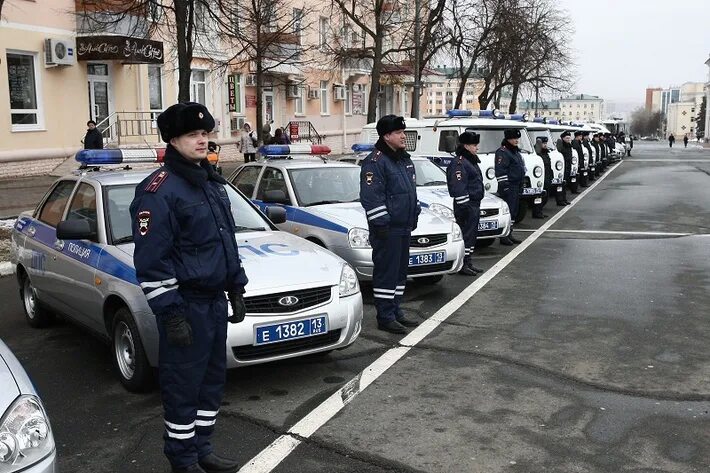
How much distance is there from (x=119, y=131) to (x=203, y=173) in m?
20.2

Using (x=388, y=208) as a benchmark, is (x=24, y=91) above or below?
above

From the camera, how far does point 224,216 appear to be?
3703 mm

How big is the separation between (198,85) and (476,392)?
2475 cm

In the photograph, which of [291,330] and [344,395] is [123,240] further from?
[344,395]

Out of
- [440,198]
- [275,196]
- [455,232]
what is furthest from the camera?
[440,198]

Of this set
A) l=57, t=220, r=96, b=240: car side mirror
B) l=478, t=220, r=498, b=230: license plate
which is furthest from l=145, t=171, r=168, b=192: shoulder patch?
l=478, t=220, r=498, b=230: license plate

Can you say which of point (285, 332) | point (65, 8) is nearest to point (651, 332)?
point (285, 332)

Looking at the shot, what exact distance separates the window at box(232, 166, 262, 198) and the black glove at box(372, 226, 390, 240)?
3191mm

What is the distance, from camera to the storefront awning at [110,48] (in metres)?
20.8

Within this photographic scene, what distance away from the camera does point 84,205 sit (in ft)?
19.7

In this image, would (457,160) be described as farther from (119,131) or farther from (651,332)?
(119,131)

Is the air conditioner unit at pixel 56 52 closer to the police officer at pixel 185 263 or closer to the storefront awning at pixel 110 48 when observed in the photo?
the storefront awning at pixel 110 48

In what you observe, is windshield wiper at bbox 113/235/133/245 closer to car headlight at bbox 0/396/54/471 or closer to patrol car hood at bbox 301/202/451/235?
car headlight at bbox 0/396/54/471

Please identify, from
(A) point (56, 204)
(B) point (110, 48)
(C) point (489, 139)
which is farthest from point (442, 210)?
(B) point (110, 48)
